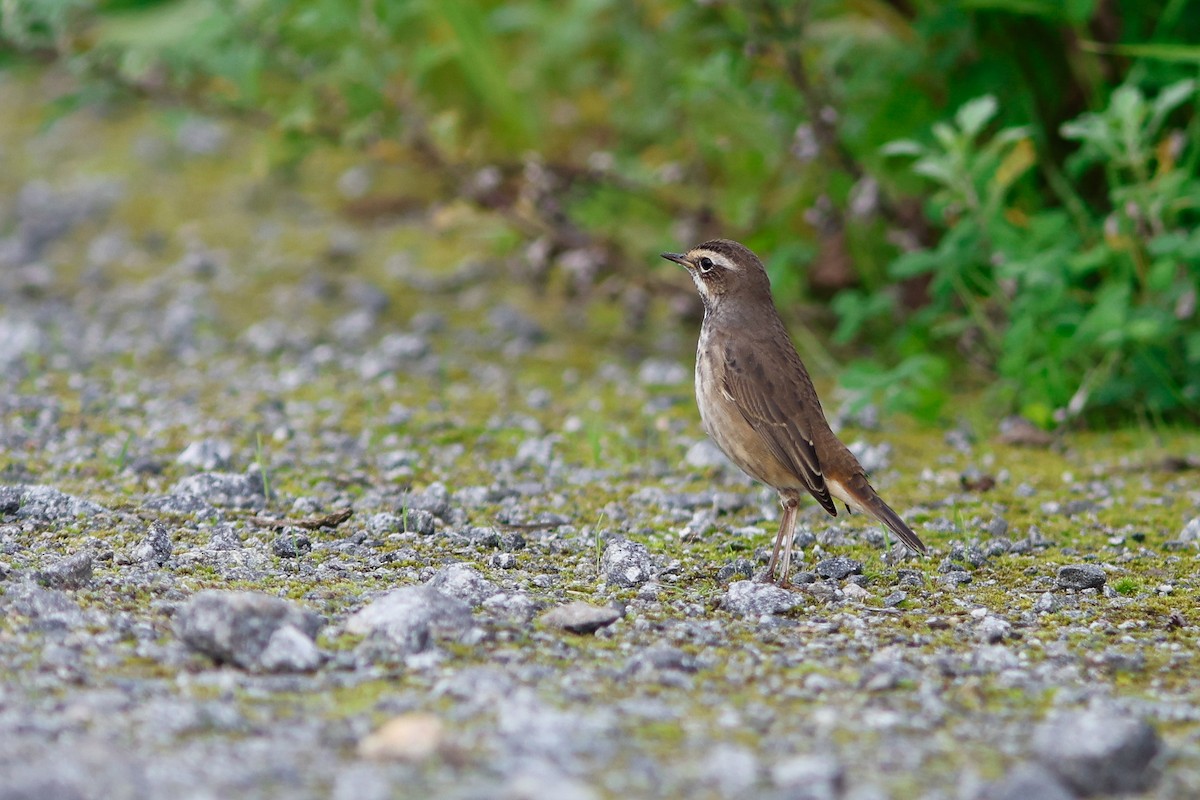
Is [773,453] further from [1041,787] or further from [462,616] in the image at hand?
[1041,787]

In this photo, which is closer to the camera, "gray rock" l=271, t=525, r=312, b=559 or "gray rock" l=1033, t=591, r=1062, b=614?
"gray rock" l=1033, t=591, r=1062, b=614

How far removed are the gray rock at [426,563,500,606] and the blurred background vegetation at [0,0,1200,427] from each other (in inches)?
107

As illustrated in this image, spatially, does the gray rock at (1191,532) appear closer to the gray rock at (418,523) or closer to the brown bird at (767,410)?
the brown bird at (767,410)

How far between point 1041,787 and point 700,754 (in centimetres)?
84

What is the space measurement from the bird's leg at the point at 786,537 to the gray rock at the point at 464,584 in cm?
117

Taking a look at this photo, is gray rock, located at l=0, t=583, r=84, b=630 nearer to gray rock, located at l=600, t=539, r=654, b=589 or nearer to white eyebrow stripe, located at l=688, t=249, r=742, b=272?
gray rock, located at l=600, t=539, r=654, b=589

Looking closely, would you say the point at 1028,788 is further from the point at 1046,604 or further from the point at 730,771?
the point at 1046,604

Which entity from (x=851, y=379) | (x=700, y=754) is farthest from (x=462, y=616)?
(x=851, y=379)

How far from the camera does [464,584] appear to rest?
488 centimetres

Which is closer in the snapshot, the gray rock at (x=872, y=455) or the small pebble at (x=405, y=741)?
the small pebble at (x=405, y=741)

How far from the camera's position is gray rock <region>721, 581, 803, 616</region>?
4855 millimetres

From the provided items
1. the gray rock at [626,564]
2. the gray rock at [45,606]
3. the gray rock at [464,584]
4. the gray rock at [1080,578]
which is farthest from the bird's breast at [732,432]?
the gray rock at [45,606]

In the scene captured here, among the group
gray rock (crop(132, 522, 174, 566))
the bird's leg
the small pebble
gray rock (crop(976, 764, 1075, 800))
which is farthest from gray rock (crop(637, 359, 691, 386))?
gray rock (crop(976, 764, 1075, 800))

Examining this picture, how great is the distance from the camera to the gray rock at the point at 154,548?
16.5ft
